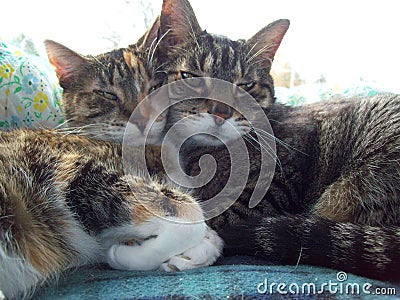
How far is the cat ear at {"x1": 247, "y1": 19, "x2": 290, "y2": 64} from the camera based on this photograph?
152 cm

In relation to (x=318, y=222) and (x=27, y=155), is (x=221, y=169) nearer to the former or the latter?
(x=318, y=222)

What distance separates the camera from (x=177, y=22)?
1427 millimetres

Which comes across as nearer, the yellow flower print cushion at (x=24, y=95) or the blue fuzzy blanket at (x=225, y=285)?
the blue fuzzy blanket at (x=225, y=285)

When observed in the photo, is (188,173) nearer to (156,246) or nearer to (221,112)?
(221,112)

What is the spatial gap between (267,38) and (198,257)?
93 cm

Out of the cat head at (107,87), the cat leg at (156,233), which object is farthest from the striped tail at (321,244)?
the cat head at (107,87)

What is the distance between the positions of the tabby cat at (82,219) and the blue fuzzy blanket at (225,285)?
0.18ft

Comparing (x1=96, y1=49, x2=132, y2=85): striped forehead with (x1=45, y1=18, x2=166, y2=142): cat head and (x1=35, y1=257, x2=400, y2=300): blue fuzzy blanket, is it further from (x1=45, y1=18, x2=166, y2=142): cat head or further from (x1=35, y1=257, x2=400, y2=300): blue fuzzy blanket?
(x1=35, y1=257, x2=400, y2=300): blue fuzzy blanket

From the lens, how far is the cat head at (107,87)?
4.20ft

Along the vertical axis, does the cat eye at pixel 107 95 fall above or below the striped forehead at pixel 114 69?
below

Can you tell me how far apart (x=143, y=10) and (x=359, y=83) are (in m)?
1.33

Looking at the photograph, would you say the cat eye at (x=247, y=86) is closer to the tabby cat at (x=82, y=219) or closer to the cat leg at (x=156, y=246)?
the tabby cat at (x=82, y=219)

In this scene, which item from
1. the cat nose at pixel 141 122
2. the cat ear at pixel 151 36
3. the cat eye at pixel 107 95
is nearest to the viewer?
the cat nose at pixel 141 122

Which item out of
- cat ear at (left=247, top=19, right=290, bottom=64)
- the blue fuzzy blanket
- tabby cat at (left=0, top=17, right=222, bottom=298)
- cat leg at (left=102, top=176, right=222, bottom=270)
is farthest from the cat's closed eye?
the blue fuzzy blanket
